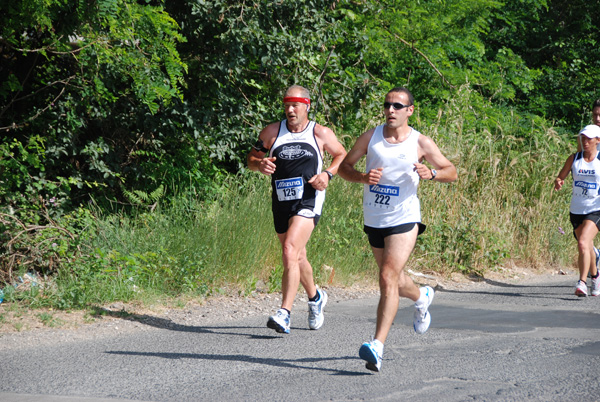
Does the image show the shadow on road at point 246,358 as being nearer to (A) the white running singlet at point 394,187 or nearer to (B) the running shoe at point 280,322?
(B) the running shoe at point 280,322

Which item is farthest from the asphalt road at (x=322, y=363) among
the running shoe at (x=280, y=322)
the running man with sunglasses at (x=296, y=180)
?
the running man with sunglasses at (x=296, y=180)

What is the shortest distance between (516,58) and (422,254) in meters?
Answer: 9.30

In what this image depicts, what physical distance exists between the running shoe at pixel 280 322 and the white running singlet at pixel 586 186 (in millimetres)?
4995

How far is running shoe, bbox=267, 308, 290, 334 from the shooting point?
6363 millimetres

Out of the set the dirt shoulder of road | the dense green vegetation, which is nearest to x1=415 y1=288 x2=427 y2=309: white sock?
the dirt shoulder of road

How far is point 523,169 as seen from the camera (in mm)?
13305

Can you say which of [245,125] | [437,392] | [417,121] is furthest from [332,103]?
[437,392]

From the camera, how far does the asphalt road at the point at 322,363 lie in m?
4.69

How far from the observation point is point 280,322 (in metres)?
6.38

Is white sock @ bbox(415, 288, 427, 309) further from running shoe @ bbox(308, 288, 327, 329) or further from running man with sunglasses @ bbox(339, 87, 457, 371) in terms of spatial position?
running shoe @ bbox(308, 288, 327, 329)

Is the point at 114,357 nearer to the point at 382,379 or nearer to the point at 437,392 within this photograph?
the point at 382,379

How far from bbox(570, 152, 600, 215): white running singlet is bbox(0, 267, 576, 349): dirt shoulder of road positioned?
2.91 metres

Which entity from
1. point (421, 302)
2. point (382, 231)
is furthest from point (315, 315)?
point (382, 231)

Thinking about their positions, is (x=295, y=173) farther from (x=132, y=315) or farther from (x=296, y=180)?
(x=132, y=315)
